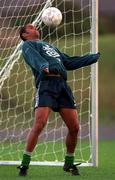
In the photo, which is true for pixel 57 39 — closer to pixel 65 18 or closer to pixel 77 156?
pixel 65 18

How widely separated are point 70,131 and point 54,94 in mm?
444

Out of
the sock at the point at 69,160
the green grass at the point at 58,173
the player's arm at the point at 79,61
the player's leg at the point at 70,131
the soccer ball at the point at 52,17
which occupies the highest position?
the soccer ball at the point at 52,17

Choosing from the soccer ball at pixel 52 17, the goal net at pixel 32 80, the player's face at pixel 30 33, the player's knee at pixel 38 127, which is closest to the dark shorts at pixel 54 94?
the player's knee at pixel 38 127

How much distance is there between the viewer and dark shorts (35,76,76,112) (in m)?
8.75

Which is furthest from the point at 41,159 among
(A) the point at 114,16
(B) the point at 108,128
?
(A) the point at 114,16

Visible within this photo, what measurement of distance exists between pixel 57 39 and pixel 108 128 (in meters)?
6.86

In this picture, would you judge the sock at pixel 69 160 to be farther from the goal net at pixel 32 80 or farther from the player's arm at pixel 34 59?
the player's arm at pixel 34 59

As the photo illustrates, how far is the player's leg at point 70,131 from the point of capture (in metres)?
8.84

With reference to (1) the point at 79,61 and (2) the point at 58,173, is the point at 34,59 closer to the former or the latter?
(1) the point at 79,61

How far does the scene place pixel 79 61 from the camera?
8984 millimetres

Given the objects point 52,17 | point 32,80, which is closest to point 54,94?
point 52,17

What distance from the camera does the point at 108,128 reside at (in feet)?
57.3

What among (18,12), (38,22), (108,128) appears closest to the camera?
(38,22)

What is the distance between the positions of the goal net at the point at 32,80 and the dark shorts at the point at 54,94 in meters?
0.96
